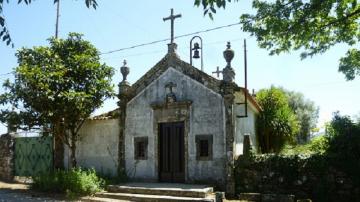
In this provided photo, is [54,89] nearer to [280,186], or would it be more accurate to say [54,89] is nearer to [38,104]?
[38,104]

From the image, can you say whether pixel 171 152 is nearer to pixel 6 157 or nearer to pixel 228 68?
pixel 228 68

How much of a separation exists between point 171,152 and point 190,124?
1.46 m

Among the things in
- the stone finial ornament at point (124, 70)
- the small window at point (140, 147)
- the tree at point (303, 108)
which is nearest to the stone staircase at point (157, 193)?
the small window at point (140, 147)

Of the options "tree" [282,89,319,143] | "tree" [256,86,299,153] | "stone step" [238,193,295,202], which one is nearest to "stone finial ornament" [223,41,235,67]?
"tree" [256,86,299,153]

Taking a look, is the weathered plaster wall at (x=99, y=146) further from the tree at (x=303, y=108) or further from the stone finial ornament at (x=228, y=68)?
the tree at (x=303, y=108)

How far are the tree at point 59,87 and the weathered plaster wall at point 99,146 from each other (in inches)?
30.8

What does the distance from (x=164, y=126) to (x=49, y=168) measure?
6.77 metres

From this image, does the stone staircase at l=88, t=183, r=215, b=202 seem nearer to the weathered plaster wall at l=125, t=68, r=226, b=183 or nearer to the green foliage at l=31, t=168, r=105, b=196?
the green foliage at l=31, t=168, r=105, b=196

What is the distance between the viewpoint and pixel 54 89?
15602 millimetres

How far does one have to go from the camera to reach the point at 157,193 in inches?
528

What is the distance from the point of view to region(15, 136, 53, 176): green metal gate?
62.7 feet

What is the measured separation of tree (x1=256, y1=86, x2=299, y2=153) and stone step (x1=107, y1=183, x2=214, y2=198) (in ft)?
18.3

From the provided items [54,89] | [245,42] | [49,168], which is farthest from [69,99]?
[245,42]

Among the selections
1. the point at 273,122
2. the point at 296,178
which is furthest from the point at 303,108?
the point at 296,178
